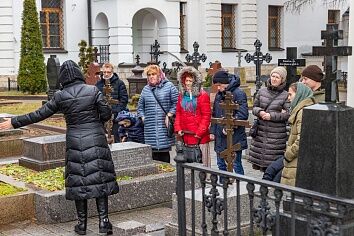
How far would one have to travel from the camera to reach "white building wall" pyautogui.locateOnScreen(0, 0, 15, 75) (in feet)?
80.9

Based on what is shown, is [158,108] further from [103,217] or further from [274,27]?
[274,27]

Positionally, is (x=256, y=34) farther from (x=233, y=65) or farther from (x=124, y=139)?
(x=124, y=139)

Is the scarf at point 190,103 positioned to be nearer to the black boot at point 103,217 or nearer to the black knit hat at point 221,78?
the black knit hat at point 221,78

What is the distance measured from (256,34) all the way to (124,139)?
23.3 metres

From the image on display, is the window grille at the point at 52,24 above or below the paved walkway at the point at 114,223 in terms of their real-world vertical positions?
above

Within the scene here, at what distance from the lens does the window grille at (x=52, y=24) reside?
2627cm

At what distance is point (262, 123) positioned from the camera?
7.80 m

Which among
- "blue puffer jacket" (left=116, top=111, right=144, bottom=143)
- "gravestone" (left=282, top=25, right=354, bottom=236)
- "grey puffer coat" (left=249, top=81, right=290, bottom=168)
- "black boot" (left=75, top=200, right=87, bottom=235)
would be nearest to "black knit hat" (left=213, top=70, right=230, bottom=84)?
"grey puffer coat" (left=249, top=81, right=290, bottom=168)

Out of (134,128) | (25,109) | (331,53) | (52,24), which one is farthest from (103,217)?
(52,24)

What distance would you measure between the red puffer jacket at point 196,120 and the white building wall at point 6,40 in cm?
1770

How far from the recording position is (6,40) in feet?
81.1

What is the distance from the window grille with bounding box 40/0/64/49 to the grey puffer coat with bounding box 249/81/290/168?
64.8 feet

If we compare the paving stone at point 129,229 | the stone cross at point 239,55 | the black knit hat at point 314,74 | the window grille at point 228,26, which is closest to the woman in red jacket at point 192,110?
the black knit hat at point 314,74

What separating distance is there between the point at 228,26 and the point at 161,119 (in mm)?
23787
